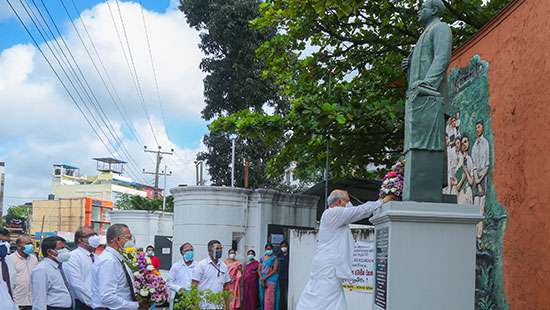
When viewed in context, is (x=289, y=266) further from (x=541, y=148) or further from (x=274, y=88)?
(x=274, y=88)

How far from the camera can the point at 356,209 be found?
25.5 ft

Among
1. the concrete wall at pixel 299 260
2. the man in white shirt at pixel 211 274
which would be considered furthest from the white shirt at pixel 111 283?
the concrete wall at pixel 299 260

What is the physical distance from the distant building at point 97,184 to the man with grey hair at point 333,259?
84.7m

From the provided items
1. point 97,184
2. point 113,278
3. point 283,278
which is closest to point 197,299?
point 113,278

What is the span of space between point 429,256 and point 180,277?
651cm

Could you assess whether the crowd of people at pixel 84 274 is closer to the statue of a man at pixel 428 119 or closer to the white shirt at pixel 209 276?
the white shirt at pixel 209 276

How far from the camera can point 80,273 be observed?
8.60 m

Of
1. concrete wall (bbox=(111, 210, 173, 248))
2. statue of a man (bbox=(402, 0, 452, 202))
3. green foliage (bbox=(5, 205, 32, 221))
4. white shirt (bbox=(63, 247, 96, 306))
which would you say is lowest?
green foliage (bbox=(5, 205, 32, 221))

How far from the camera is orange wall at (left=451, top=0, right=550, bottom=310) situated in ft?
26.0

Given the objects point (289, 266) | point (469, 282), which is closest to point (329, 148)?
point (289, 266)

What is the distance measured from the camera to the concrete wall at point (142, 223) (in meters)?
33.4

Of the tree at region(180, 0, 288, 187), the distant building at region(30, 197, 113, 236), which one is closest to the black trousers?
the tree at region(180, 0, 288, 187)

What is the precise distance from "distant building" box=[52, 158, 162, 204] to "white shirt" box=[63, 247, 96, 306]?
273 feet

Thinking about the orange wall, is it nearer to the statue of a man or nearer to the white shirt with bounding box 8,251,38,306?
the statue of a man
